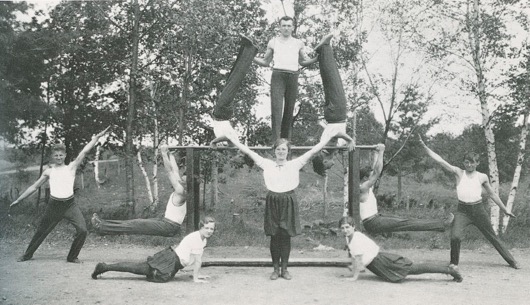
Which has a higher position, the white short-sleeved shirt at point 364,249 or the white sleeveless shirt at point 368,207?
the white sleeveless shirt at point 368,207

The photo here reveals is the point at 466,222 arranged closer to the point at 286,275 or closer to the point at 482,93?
the point at 286,275

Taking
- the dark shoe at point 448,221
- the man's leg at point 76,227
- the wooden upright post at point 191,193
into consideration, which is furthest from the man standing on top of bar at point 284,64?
the man's leg at point 76,227

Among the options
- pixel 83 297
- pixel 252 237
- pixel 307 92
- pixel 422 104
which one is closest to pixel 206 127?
pixel 307 92

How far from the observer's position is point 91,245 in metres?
9.62

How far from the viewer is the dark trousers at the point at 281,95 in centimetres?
675

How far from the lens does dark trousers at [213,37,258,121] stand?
6703 millimetres

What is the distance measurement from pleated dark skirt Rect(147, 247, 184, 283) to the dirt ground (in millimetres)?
107

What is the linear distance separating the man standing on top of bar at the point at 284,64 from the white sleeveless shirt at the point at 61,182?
330 centimetres

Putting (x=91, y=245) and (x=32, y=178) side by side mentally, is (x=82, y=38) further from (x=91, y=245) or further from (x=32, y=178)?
(x=32, y=178)

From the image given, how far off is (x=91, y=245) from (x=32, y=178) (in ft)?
59.9

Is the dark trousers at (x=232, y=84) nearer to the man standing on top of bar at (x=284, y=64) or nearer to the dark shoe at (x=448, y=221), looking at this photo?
the man standing on top of bar at (x=284, y=64)

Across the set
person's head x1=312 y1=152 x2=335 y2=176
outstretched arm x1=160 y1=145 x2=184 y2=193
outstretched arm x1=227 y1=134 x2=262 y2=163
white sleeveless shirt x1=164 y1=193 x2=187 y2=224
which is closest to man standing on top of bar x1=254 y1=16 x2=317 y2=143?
outstretched arm x1=227 y1=134 x2=262 y2=163

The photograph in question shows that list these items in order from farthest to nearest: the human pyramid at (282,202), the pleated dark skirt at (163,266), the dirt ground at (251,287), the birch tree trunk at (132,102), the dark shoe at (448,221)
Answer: the birch tree trunk at (132,102), the dark shoe at (448,221), the human pyramid at (282,202), the pleated dark skirt at (163,266), the dirt ground at (251,287)

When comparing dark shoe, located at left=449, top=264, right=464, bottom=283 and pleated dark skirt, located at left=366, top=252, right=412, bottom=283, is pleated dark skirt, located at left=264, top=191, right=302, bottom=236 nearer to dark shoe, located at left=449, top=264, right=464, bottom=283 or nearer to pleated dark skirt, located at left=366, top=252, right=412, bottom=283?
pleated dark skirt, located at left=366, top=252, right=412, bottom=283
